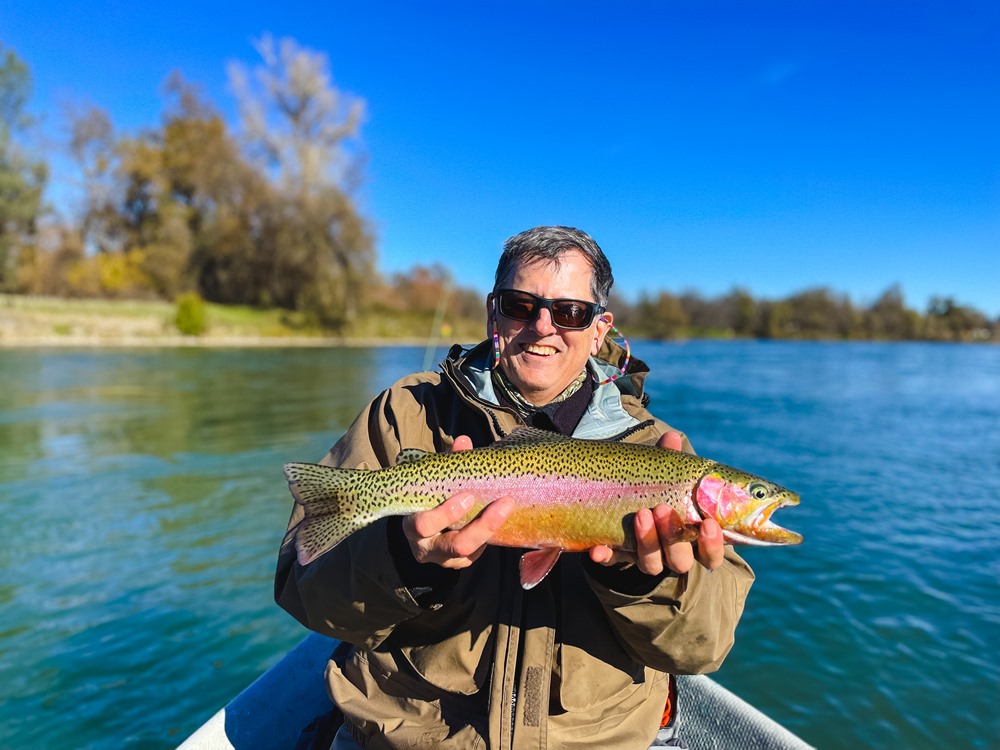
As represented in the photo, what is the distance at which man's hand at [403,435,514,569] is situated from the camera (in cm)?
210

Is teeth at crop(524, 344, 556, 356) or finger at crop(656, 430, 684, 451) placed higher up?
teeth at crop(524, 344, 556, 356)

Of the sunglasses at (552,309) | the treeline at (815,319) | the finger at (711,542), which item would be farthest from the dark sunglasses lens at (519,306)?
the treeline at (815,319)

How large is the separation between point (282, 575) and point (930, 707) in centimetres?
560

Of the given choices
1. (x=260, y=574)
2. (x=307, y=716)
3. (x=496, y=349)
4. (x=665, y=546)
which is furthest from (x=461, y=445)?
(x=260, y=574)

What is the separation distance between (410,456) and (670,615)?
1.13 meters

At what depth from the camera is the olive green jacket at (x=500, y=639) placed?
2.26 m

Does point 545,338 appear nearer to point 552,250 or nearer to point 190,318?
point 552,250

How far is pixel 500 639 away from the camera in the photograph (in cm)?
235

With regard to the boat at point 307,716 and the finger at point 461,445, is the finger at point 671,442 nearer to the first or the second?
the finger at point 461,445

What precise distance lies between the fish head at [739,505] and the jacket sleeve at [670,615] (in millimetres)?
193

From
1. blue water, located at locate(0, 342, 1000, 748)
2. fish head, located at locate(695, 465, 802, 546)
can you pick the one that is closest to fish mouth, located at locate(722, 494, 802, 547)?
fish head, located at locate(695, 465, 802, 546)

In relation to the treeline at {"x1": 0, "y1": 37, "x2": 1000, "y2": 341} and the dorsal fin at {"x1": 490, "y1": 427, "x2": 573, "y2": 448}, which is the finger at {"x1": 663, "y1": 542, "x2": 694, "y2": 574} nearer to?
the dorsal fin at {"x1": 490, "y1": 427, "x2": 573, "y2": 448}

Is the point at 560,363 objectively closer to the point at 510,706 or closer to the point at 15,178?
the point at 510,706

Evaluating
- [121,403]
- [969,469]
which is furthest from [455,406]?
[121,403]
